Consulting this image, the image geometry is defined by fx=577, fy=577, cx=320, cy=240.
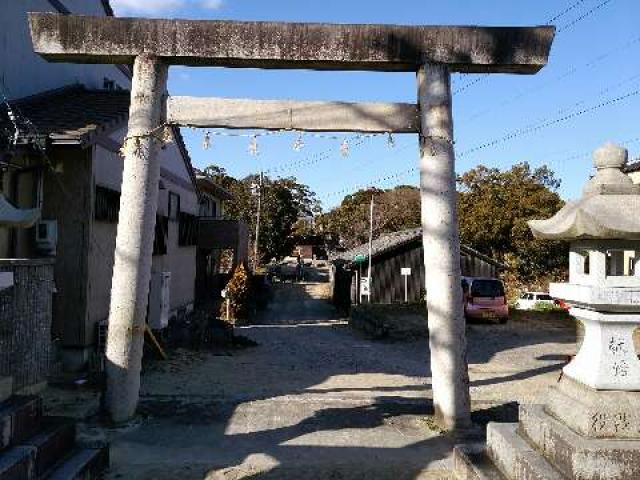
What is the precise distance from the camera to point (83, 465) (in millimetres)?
5695

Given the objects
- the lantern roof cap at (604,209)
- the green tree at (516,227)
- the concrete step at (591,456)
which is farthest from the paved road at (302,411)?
the green tree at (516,227)

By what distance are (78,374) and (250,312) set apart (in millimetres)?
15702

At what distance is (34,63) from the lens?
554 inches

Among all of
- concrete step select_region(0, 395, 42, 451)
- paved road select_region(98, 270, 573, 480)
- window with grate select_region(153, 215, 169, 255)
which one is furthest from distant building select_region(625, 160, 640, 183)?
concrete step select_region(0, 395, 42, 451)

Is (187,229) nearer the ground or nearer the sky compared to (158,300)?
nearer the sky

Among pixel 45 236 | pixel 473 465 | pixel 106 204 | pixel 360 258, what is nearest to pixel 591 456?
pixel 473 465

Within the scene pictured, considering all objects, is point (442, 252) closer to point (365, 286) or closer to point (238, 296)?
point (238, 296)

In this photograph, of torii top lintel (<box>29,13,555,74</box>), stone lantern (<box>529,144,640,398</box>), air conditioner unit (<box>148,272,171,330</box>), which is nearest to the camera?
stone lantern (<box>529,144,640,398</box>)

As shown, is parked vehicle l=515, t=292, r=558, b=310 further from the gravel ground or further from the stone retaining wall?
the stone retaining wall

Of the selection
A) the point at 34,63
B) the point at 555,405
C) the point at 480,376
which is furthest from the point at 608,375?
the point at 34,63

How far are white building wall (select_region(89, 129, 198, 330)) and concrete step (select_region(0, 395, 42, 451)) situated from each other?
21.5 feet

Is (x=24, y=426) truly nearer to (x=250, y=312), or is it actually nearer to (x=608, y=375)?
(x=608, y=375)

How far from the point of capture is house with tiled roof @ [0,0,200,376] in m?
10.7

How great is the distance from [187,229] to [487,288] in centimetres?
1181
